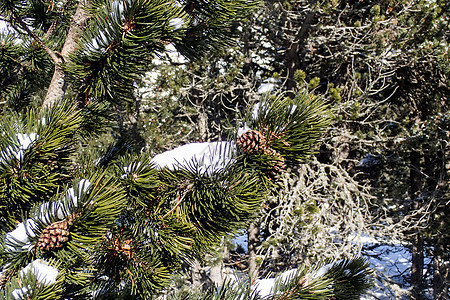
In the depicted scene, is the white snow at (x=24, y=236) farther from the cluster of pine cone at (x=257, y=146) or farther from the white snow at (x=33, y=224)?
the cluster of pine cone at (x=257, y=146)

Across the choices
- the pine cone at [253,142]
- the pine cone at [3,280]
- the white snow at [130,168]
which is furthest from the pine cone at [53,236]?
the pine cone at [253,142]

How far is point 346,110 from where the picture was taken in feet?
14.5

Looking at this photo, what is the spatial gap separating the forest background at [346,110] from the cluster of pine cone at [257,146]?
8.84 feet

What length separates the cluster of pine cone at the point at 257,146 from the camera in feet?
3.14

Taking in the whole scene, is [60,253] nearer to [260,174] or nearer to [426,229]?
[260,174]

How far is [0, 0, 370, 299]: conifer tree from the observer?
0.81 meters

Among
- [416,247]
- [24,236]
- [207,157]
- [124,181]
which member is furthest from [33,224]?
[416,247]

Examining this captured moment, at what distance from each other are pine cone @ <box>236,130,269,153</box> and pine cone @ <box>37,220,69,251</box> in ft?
1.53

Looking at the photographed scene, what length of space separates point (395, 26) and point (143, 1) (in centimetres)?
402

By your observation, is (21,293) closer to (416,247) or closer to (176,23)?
(176,23)

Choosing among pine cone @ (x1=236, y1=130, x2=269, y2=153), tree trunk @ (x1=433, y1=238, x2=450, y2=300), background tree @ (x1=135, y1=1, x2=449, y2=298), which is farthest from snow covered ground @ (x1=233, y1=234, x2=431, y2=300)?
pine cone @ (x1=236, y1=130, x2=269, y2=153)

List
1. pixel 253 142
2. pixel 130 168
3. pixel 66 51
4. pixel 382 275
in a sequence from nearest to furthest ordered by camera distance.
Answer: pixel 253 142, pixel 130 168, pixel 66 51, pixel 382 275

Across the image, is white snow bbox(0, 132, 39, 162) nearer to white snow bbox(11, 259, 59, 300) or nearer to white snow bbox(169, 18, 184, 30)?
white snow bbox(11, 259, 59, 300)

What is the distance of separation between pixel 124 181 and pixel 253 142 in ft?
1.25
